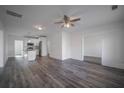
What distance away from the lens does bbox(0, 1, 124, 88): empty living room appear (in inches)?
105

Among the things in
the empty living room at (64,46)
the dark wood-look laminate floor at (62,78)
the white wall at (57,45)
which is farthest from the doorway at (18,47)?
the dark wood-look laminate floor at (62,78)

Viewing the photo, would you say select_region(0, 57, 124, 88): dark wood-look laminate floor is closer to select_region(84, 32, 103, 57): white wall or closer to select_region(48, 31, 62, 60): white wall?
select_region(48, 31, 62, 60): white wall

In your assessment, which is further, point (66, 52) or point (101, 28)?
point (66, 52)

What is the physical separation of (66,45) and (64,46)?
0.30 meters

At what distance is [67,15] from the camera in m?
3.36

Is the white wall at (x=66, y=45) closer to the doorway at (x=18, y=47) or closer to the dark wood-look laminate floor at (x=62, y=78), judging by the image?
the dark wood-look laminate floor at (x=62, y=78)

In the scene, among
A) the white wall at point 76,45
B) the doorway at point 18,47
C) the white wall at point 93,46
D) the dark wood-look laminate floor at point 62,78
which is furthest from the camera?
the doorway at point 18,47

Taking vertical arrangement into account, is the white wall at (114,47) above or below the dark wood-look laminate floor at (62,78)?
above

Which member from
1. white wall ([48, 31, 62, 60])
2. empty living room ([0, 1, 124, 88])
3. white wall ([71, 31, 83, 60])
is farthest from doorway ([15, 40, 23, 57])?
white wall ([71, 31, 83, 60])

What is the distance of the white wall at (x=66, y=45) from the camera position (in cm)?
666

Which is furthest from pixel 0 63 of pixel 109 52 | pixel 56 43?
pixel 109 52

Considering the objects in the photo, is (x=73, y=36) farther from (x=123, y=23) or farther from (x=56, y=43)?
(x=123, y=23)
